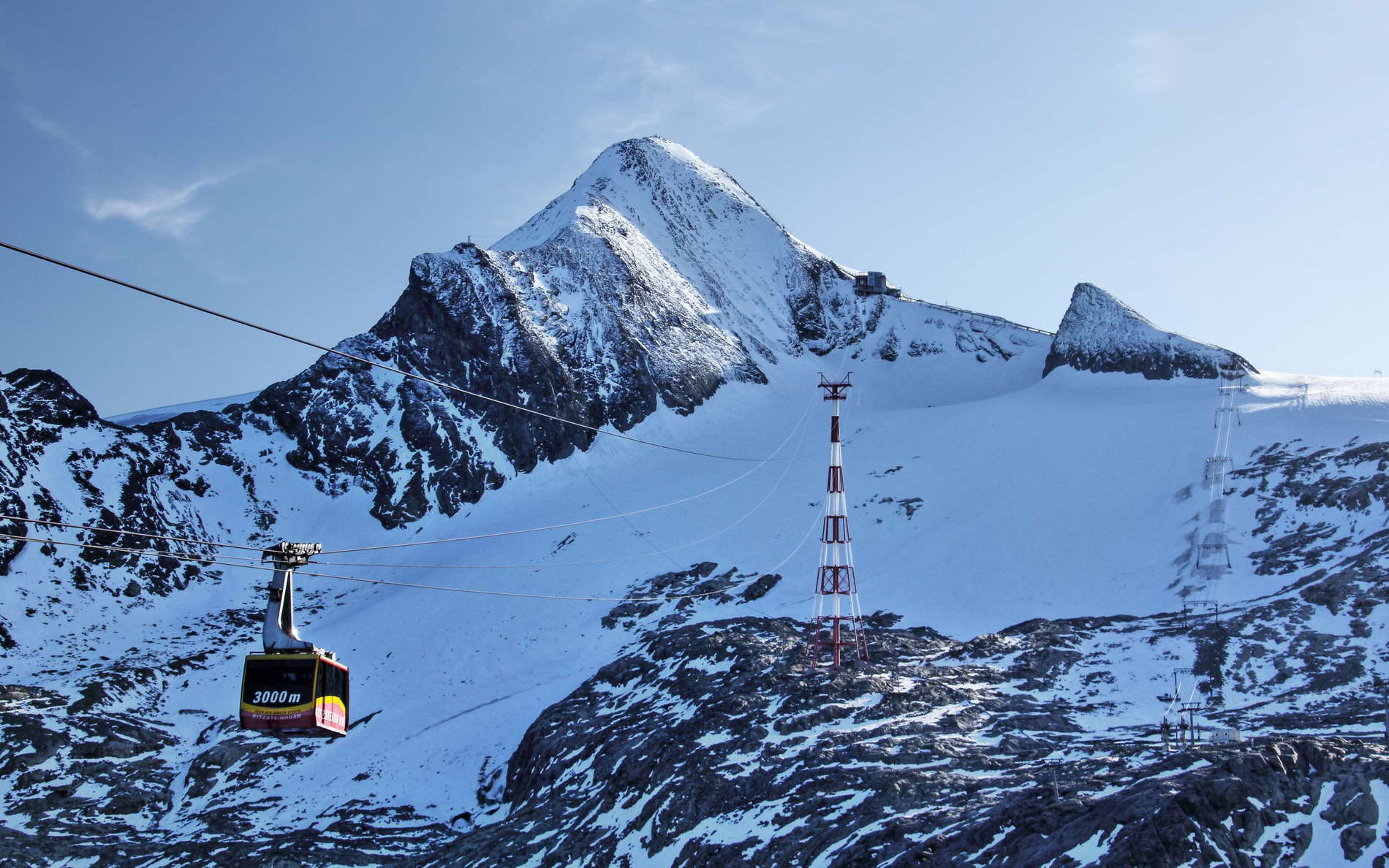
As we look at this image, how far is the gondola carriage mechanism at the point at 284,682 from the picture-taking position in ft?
116

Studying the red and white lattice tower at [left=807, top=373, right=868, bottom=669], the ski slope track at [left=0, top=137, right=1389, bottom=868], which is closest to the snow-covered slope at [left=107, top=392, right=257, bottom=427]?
the ski slope track at [left=0, top=137, right=1389, bottom=868]

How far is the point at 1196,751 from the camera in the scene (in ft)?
132

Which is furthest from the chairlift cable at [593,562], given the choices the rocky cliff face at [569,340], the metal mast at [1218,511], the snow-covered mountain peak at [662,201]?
the snow-covered mountain peak at [662,201]

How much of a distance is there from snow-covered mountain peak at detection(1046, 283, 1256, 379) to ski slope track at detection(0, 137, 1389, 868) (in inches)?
14.0

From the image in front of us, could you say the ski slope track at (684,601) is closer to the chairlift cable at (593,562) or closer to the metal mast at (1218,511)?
the chairlift cable at (593,562)

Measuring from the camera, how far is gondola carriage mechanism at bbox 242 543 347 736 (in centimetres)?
3541

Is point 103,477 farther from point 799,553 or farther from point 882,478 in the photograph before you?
point 882,478

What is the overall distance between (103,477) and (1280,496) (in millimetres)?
80623

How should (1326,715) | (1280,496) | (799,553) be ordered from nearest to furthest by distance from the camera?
(1326,715) < (1280,496) < (799,553)

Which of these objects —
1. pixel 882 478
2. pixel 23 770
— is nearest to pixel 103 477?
pixel 23 770

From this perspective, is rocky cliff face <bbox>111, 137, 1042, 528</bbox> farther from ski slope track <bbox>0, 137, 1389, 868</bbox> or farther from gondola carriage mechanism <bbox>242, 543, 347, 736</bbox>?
gondola carriage mechanism <bbox>242, 543, 347, 736</bbox>

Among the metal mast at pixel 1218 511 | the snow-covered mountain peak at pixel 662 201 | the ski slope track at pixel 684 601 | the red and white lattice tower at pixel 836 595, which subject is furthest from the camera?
the snow-covered mountain peak at pixel 662 201

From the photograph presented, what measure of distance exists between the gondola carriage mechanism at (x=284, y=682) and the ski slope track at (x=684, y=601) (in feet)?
25.8

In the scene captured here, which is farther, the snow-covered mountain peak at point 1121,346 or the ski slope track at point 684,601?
the snow-covered mountain peak at point 1121,346
